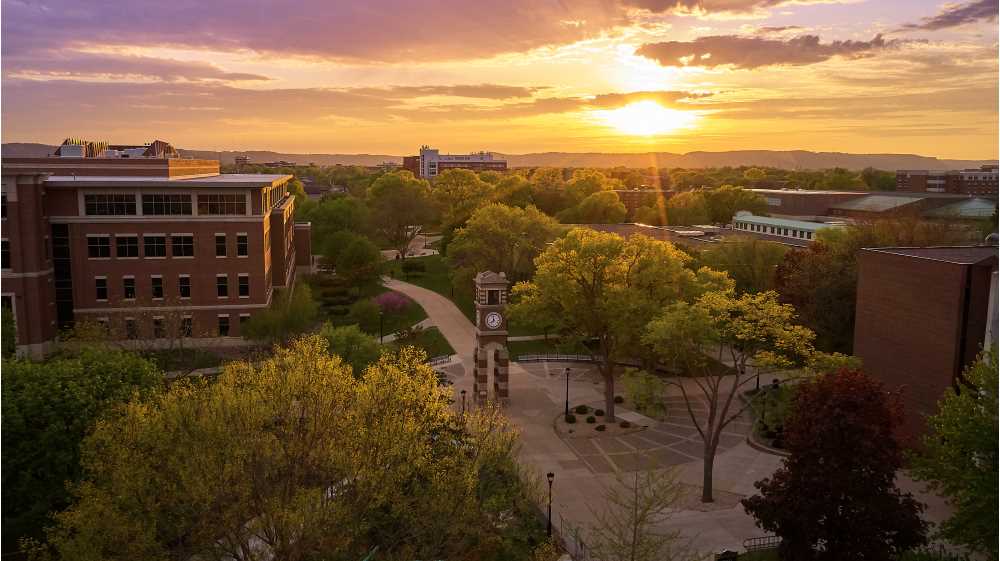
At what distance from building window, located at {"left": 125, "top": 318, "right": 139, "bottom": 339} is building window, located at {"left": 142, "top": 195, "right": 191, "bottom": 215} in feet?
24.0

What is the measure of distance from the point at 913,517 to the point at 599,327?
1765 cm

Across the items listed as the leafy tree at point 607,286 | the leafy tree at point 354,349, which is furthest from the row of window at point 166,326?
the leafy tree at point 607,286

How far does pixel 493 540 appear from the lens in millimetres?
23094

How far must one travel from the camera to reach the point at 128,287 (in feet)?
166

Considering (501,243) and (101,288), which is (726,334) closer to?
(501,243)

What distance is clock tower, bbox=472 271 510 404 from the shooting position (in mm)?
39469

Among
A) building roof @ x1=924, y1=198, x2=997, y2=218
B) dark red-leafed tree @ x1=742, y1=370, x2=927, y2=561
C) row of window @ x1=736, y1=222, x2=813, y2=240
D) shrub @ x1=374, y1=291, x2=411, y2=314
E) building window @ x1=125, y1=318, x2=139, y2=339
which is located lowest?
shrub @ x1=374, y1=291, x2=411, y2=314

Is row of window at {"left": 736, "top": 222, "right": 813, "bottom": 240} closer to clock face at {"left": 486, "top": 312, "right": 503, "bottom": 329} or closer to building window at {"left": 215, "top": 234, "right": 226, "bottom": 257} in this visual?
clock face at {"left": 486, "top": 312, "right": 503, "bottom": 329}

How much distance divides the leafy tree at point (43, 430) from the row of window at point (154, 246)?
1067 inches

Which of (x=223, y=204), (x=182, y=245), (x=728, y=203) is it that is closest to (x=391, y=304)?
(x=223, y=204)

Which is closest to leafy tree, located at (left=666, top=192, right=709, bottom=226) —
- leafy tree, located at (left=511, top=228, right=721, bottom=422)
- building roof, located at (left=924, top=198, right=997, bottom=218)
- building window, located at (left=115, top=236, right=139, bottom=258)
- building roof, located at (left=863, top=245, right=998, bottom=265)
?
building roof, located at (left=924, top=198, right=997, bottom=218)

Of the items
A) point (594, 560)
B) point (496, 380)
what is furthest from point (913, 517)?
point (496, 380)

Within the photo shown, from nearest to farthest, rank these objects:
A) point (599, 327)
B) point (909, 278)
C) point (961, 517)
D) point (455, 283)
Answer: point (961, 517), point (909, 278), point (599, 327), point (455, 283)

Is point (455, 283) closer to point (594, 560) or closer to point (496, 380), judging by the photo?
point (496, 380)
